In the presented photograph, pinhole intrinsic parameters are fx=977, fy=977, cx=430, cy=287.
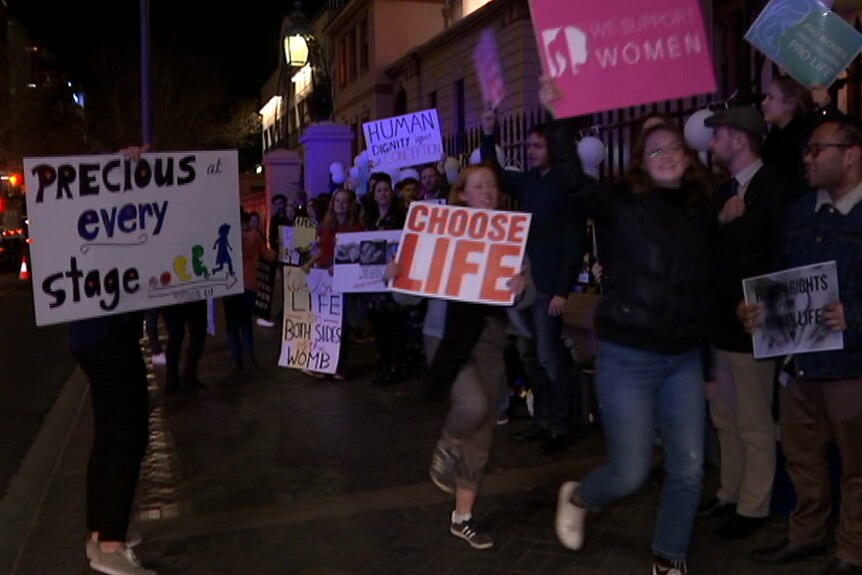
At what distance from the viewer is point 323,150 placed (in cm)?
1706

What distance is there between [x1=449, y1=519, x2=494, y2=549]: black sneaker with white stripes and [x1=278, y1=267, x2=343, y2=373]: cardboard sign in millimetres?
4584

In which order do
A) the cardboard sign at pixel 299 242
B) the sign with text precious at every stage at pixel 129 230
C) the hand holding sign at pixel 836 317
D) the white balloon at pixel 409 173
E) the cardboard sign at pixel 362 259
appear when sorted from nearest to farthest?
the hand holding sign at pixel 836 317 → the sign with text precious at every stage at pixel 129 230 → the cardboard sign at pixel 362 259 → the cardboard sign at pixel 299 242 → the white balloon at pixel 409 173

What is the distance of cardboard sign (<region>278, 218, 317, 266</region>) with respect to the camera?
10219mm

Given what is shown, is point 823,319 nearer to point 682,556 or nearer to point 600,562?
point 682,556

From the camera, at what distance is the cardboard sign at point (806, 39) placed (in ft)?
15.7

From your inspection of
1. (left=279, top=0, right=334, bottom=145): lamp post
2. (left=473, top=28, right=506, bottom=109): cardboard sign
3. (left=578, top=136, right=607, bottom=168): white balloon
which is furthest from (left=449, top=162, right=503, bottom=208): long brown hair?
(left=279, top=0, right=334, bottom=145): lamp post

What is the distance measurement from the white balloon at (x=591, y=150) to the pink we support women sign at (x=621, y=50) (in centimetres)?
290

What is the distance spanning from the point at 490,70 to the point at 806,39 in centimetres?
233

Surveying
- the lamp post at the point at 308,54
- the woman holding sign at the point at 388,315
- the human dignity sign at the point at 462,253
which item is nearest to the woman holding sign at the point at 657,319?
the human dignity sign at the point at 462,253

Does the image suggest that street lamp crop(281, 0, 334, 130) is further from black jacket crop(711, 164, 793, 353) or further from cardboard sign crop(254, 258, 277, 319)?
black jacket crop(711, 164, 793, 353)

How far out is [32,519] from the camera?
5.68m

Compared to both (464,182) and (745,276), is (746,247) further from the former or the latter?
(464,182)

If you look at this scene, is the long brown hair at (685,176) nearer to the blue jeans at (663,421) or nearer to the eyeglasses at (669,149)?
the eyeglasses at (669,149)

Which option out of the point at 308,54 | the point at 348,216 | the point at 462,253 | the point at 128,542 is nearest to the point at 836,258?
A: the point at 462,253
